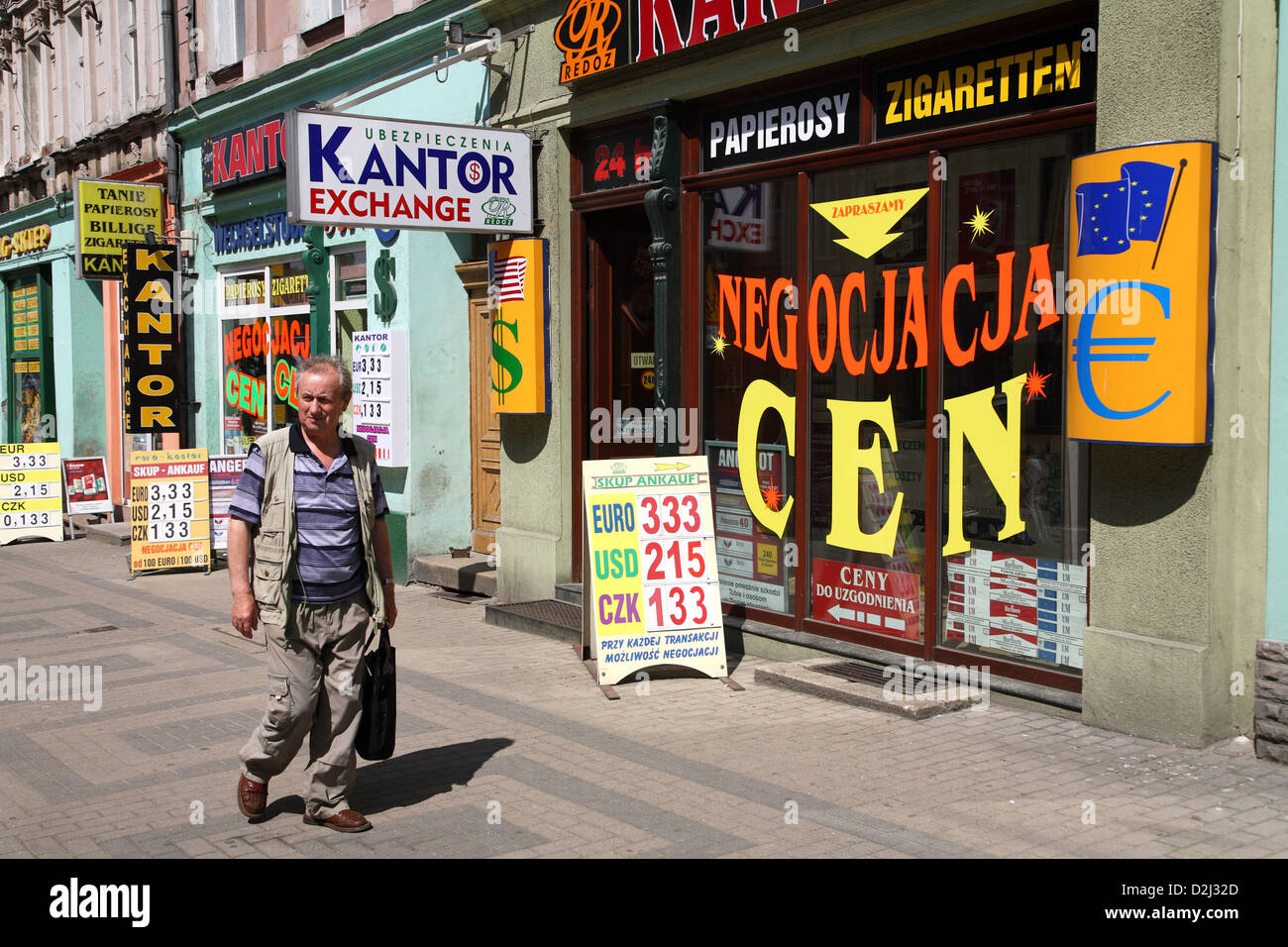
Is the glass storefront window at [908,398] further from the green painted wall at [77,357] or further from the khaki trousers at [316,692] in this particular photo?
the green painted wall at [77,357]

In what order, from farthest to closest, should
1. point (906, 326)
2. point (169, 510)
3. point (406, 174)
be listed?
point (169, 510) → point (406, 174) → point (906, 326)

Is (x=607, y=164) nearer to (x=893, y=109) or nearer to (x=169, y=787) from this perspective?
(x=893, y=109)

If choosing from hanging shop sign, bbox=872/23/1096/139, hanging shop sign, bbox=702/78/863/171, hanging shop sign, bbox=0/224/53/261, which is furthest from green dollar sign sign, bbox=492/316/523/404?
hanging shop sign, bbox=0/224/53/261

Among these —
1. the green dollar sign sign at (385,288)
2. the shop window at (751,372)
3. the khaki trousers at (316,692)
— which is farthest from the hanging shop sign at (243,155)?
the khaki trousers at (316,692)

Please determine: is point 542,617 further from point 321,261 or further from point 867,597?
point 321,261

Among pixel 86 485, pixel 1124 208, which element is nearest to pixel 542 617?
pixel 1124 208

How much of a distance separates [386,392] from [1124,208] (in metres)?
8.01

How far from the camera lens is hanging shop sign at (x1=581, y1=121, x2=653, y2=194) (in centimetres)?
1004

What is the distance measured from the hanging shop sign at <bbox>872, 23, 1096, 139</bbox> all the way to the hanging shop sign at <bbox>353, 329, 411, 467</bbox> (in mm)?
5958

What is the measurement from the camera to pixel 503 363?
11125mm

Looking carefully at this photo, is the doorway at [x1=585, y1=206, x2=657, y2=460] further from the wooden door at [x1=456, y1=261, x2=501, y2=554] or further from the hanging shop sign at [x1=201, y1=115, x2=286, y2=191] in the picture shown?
the hanging shop sign at [x1=201, y1=115, x2=286, y2=191]

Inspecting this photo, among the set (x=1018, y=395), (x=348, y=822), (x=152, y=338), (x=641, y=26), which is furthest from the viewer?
(x=152, y=338)

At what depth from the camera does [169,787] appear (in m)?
6.13

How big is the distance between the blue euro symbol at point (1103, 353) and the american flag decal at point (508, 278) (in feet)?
17.8
